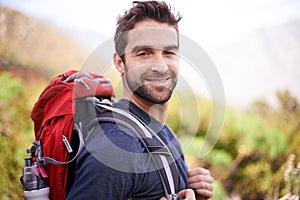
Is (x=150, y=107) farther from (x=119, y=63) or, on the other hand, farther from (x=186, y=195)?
(x=186, y=195)

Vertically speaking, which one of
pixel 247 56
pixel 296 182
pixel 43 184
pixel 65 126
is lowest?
pixel 296 182

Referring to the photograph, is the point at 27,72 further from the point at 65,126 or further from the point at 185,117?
the point at 65,126

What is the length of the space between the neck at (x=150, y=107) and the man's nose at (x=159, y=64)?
0.37 feet

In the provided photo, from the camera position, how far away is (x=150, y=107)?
156 centimetres

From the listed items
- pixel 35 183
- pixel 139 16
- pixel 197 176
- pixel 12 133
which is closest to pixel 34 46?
pixel 12 133

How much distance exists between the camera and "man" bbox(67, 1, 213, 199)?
49.0 inches

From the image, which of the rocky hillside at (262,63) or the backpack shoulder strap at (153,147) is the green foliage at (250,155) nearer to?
the rocky hillside at (262,63)

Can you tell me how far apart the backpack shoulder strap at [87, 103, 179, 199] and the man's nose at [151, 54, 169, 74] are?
25 centimetres

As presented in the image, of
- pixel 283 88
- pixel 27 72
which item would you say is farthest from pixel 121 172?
pixel 283 88

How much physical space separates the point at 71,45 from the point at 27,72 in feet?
1.57

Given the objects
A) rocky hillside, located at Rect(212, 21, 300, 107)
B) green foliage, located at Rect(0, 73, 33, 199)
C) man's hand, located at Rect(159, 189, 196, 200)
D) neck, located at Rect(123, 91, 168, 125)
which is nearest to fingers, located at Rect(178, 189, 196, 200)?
man's hand, located at Rect(159, 189, 196, 200)

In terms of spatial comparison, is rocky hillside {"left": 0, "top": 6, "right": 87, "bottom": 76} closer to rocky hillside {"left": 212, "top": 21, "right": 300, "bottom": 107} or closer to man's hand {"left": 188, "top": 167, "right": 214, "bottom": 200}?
rocky hillside {"left": 212, "top": 21, "right": 300, "bottom": 107}

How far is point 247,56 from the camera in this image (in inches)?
185

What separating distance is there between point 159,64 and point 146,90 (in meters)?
0.10
